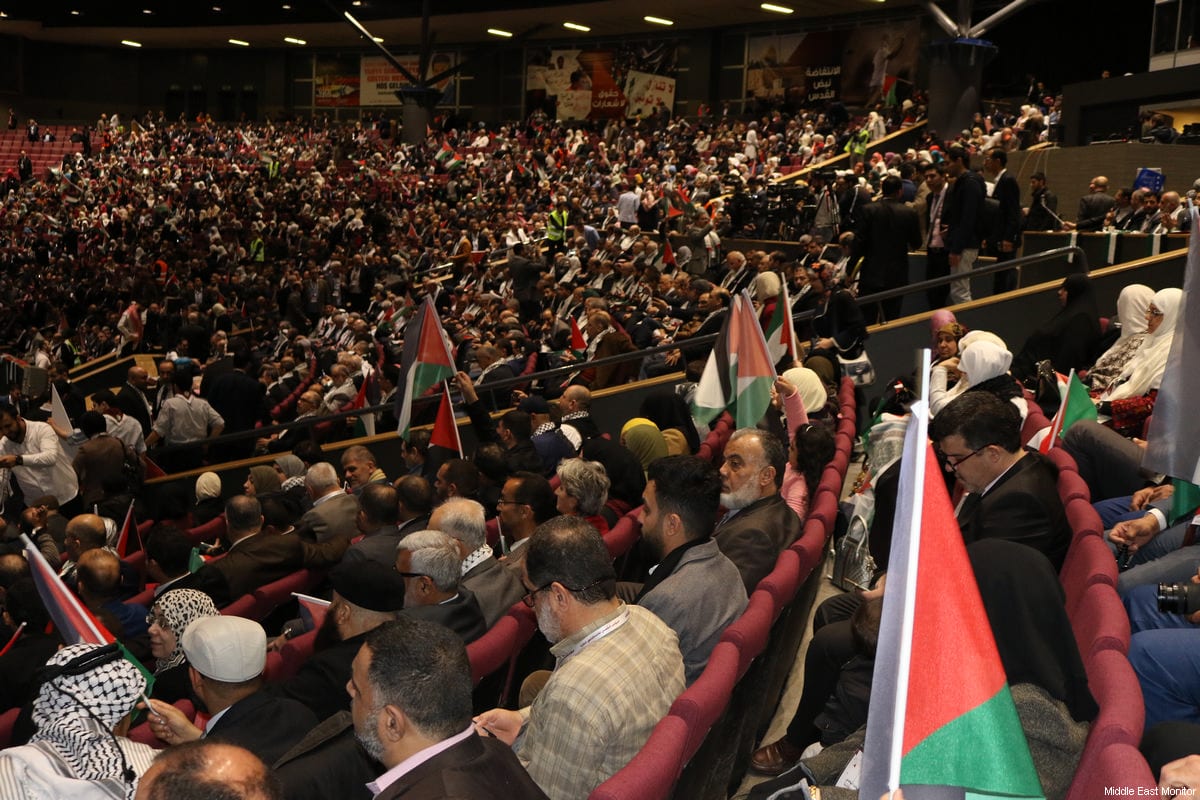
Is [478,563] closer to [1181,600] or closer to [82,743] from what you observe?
[82,743]

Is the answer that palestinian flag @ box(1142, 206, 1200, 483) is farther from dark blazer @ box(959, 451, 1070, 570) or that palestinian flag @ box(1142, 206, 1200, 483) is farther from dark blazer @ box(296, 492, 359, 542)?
dark blazer @ box(296, 492, 359, 542)

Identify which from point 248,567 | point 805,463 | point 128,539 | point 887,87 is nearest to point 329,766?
point 248,567

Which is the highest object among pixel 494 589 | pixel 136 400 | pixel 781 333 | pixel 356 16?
pixel 356 16

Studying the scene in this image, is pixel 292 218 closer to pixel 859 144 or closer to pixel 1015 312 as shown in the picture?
pixel 859 144

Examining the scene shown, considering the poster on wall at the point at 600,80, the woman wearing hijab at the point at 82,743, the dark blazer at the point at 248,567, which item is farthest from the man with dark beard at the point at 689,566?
the poster on wall at the point at 600,80

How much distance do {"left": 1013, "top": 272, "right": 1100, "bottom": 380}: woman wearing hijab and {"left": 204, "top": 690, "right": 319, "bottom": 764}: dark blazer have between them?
5.92 metres

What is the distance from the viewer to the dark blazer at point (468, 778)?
2.60 m

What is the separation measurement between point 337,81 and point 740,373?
41.3m

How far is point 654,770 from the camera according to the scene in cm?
273

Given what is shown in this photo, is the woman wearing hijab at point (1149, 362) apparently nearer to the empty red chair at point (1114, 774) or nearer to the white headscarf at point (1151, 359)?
the white headscarf at point (1151, 359)

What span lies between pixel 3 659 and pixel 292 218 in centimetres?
2271

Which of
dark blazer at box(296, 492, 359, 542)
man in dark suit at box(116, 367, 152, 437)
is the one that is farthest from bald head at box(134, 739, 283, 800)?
man in dark suit at box(116, 367, 152, 437)

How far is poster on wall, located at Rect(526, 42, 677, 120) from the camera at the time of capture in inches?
1492

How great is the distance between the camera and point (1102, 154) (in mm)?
15547
